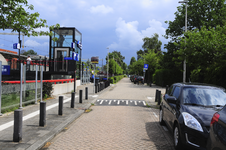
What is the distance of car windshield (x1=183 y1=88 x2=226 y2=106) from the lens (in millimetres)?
5414

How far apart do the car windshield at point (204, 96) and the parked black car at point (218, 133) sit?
2591 mm

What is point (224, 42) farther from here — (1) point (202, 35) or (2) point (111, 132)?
(2) point (111, 132)

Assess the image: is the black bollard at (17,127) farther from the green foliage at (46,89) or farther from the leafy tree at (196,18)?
the leafy tree at (196,18)

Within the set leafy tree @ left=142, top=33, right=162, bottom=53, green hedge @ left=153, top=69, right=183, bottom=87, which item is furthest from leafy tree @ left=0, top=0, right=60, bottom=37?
leafy tree @ left=142, top=33, right=162, bottom=53

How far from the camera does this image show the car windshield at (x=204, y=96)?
541 cm

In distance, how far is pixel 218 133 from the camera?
2.72 meters

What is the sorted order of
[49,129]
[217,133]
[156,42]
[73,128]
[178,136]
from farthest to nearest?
[156,42], [73,128], [49,129], [178,136], [217,133]

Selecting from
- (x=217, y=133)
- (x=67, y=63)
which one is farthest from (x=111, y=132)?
(x=67, y=63)

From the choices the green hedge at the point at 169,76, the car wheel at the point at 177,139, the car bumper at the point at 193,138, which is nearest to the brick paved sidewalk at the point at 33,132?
the car wheel at the point at 177,139

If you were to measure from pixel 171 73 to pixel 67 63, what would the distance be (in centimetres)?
2009

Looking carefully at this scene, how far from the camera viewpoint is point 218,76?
486 inches

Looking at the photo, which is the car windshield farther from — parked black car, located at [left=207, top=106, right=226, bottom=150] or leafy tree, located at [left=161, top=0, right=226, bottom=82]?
leafy tree, located at [left=161, top=0, right=226, bottom=82]

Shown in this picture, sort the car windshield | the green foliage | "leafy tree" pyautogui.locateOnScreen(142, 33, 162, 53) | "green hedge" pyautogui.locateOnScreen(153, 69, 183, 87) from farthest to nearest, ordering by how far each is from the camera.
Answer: "leafy tree" pyautogui.locateOnScreen(142, 33, 162, 53)
"green hedge" pyautogui.locateOnScreen(153, 69, 183, 87)
the green foliage
the car windshield

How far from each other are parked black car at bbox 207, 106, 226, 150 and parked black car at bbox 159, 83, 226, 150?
1385 mm
